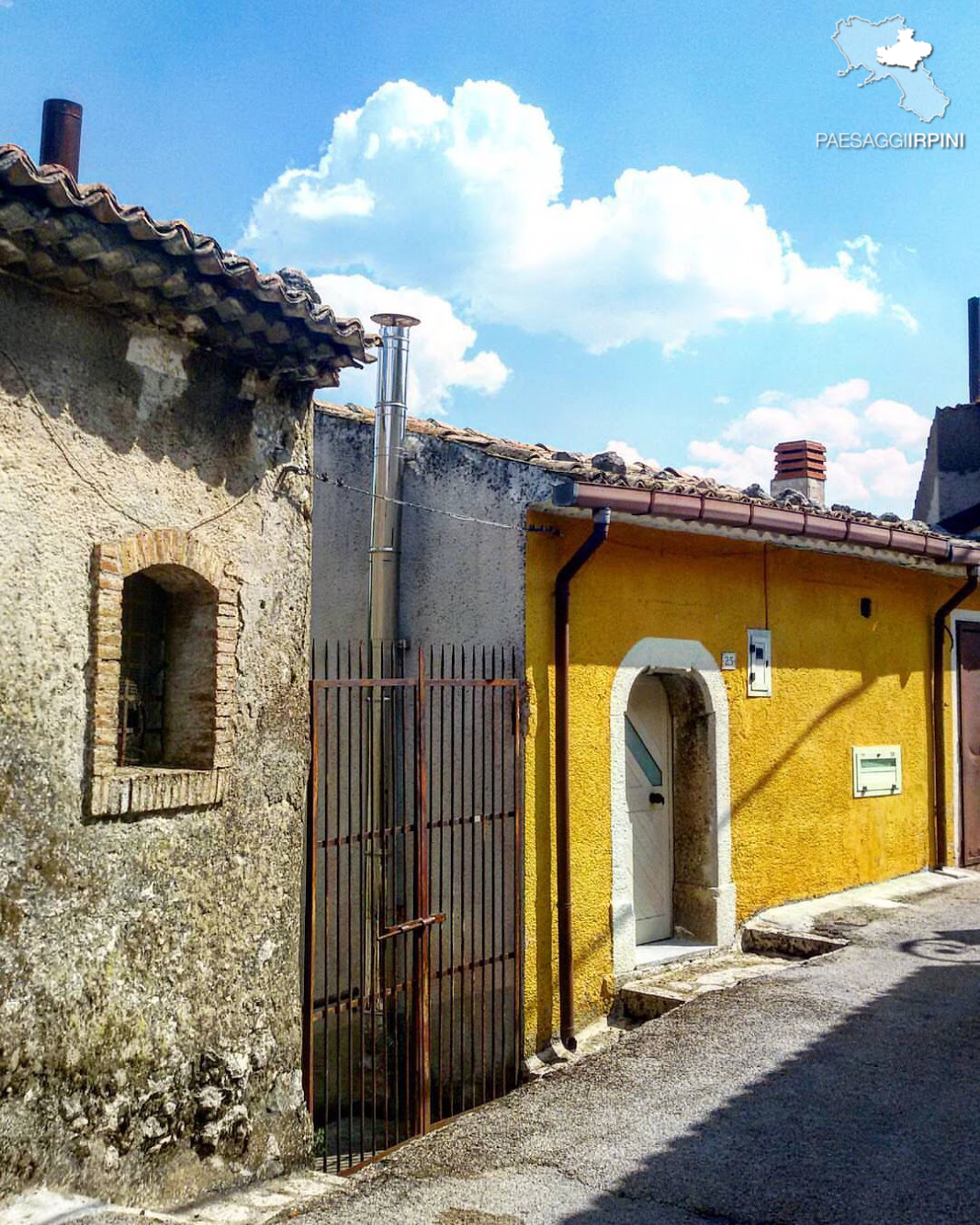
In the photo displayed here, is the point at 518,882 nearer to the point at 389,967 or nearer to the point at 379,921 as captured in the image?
the point at 379,921

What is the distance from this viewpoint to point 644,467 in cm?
829

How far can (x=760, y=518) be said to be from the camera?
319 inches

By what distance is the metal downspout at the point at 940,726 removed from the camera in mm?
11164

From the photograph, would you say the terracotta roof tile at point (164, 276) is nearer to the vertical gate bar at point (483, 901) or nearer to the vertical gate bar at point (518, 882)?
the vertical gate bar at point (483, 901)

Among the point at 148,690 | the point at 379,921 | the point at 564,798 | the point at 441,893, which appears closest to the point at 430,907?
the point at 441,893

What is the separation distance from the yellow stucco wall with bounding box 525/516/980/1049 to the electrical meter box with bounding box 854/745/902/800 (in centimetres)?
9

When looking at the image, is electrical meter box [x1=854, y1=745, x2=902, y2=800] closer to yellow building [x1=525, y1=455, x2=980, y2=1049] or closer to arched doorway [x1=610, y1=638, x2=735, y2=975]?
yellow building [x1=525, y1=455, x2=980, y2=1049]

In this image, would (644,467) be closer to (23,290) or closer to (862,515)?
(862,515)

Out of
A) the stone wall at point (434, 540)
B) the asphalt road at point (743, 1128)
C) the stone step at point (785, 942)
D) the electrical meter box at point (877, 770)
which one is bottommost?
the asphalt road at point (743, 1128)

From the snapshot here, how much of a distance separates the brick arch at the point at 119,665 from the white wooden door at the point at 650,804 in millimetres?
4171

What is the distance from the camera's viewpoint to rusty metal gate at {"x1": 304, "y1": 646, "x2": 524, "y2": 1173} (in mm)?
6441

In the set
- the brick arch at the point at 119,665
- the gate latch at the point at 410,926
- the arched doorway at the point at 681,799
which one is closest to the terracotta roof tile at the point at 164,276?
the brick arch at the point at 119,665

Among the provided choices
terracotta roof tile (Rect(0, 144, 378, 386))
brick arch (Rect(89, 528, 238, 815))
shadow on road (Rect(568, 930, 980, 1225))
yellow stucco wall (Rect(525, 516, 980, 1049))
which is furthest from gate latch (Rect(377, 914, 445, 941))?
terracotta roof tile (Rect(0, 144, 378, 386))

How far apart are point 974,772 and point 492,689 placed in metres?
6.89
